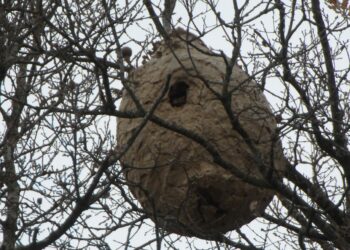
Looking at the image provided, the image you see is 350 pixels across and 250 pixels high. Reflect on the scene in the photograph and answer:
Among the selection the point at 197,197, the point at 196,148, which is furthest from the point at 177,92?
the point at 197,197

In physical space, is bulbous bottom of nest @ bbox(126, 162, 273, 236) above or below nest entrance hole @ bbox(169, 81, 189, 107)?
below

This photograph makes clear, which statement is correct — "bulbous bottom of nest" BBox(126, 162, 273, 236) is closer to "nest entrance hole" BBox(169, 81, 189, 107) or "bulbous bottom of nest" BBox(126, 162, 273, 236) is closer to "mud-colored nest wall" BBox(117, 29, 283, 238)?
"mud-colored nest wall" BBox(117, 29, 283, 238)

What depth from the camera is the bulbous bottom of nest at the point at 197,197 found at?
4.65 metres

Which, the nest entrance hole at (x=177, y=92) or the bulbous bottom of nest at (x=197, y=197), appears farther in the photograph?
the nest entrance hole at (x=177, y=92)

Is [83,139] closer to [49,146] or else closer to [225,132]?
[225,132]

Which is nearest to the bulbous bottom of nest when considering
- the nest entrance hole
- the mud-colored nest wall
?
the mud-colored nest wall

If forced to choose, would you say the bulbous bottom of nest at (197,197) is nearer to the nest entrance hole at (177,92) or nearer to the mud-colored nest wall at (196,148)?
the mud-colored nest wall at (196,148)

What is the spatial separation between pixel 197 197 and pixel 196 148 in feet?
0.92

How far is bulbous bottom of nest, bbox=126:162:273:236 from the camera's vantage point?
15.3 feet

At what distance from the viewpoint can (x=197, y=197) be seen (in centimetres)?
472

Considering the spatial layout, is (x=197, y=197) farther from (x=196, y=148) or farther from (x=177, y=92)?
(x=177, y=92)

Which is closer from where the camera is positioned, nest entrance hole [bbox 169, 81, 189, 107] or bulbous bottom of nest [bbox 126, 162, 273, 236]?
bulbous bottom of nest [bbox 126, 162, 273, 236]

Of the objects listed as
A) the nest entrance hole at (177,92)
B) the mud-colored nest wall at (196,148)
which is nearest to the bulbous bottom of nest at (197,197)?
the mud-colored nest wall at (196,148)

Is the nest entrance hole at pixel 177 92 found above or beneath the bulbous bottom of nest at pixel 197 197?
above
